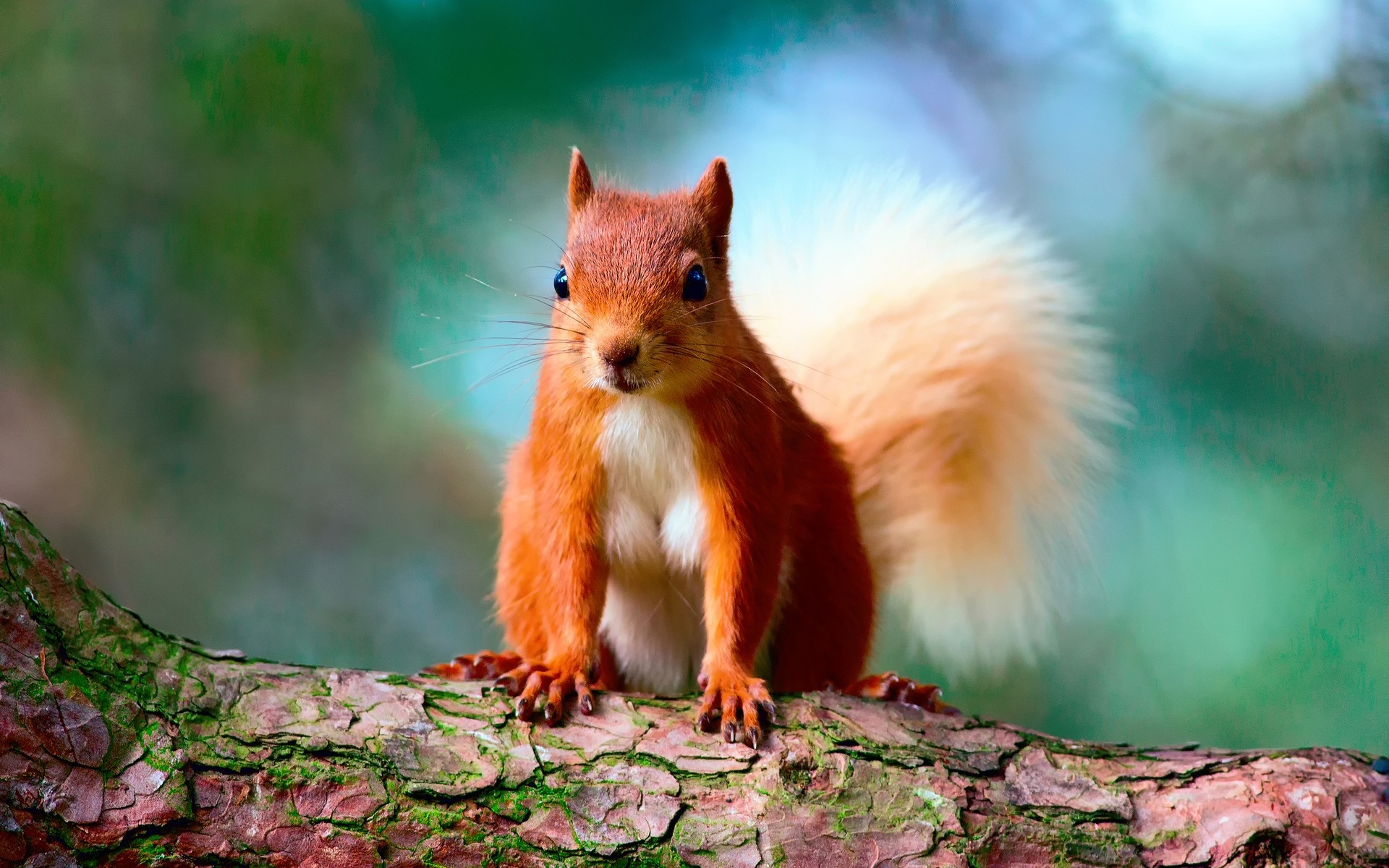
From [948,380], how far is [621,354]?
0.87 m

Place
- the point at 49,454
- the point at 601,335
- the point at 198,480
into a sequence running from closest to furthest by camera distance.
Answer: the point at 601,335 < the point at 49,454 < the point at 198,480

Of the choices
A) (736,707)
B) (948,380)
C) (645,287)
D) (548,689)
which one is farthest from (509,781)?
(948,380)

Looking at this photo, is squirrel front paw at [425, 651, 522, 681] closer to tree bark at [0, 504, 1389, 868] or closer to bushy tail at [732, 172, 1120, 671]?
tree bark at [0, 504, 1389, 868]

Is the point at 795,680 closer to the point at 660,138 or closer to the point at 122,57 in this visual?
the point at 660,138

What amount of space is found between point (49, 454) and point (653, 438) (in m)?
1.22

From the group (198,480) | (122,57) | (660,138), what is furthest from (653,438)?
(122,57)

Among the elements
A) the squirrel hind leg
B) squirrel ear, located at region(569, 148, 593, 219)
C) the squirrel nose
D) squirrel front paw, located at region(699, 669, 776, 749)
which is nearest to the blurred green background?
squirrel ear, located at region(569, 148, 593, 219)

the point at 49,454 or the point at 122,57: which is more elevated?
the point at 122,57

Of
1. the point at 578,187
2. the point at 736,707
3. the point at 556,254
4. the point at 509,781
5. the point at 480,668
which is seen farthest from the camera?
the point at 556,254

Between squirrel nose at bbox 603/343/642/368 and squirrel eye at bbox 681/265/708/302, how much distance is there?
0.44 feet

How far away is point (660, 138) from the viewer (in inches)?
82.5

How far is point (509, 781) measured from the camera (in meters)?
1.14

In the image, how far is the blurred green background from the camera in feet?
6.38

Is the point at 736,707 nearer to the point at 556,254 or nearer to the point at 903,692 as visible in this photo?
the point at 903,692
